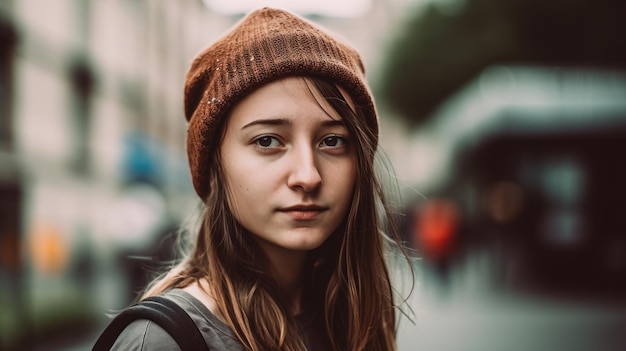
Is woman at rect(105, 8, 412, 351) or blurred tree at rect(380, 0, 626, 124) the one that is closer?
woman at rect(105, 8, 412, 351)

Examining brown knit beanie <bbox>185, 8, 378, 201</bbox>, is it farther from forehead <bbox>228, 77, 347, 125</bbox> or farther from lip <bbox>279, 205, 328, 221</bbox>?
lip <bbox>279, 205, 328, 221</bbox>

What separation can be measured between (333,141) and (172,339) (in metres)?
Answer: 0.68

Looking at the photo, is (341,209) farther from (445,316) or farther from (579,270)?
(579,270)

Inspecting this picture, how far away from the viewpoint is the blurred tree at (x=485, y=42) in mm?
14945

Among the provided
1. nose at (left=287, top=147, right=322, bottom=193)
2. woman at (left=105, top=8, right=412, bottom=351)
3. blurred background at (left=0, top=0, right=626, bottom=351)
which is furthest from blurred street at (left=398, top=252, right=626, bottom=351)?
nose at (left=287, top=147, right=322, bottom=193)

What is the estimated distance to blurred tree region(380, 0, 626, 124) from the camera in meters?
14.9

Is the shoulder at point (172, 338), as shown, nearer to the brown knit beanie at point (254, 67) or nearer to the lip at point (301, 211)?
the lip at point (301, 211)

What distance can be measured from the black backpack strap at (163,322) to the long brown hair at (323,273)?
0.18 m

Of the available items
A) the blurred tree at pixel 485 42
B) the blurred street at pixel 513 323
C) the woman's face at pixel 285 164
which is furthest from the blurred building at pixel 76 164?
the blurred street at pixel 513 323

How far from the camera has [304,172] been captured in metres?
1.83

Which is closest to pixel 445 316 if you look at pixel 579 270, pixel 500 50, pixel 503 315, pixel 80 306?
pixel 503 315

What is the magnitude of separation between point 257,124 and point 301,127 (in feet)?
0.37

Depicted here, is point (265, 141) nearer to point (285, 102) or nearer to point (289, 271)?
point (285, 102)

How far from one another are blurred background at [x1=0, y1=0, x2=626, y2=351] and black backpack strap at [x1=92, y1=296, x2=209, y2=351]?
670 cm
